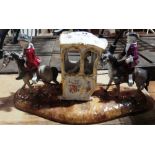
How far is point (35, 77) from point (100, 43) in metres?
0.44

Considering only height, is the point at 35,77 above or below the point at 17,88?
above

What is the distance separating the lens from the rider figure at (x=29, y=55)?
5.47 feet

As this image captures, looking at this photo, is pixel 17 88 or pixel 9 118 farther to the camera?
pixel 17 88

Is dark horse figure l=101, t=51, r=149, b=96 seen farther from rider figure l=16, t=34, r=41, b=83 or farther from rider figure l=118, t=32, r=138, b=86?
rider figure l=16, t=34, r=41, b=83

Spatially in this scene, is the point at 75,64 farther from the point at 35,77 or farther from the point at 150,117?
the point at 150,117

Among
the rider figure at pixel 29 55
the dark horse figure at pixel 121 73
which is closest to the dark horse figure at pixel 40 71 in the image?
the rider figure at pixel 29 55

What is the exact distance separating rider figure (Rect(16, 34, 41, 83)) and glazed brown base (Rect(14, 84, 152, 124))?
138mm

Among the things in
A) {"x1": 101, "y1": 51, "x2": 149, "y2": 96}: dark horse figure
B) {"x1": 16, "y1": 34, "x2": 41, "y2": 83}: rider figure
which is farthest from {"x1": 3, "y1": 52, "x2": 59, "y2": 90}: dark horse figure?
{"x1": 101, "y1": 51, "x2": 149, "y2": 96}: dark horse figure

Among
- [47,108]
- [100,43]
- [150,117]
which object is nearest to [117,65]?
[100,43]

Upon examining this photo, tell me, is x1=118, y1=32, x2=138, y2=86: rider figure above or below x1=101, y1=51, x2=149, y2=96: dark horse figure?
above

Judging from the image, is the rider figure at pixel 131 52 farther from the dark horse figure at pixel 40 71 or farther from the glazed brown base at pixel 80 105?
the dark horse figure at pixel 40 71

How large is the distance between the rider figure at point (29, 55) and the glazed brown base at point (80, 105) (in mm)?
138

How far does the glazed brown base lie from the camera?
1652 mm
